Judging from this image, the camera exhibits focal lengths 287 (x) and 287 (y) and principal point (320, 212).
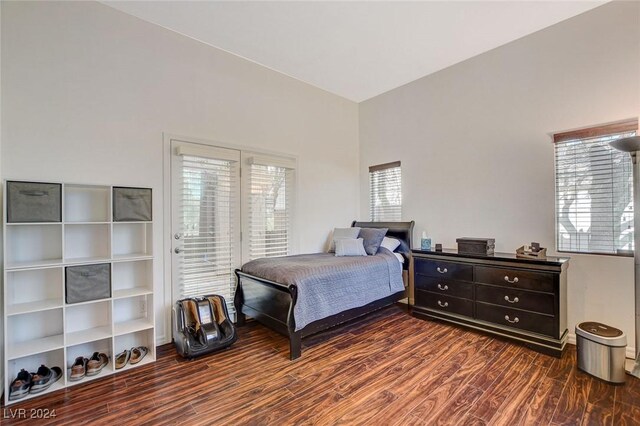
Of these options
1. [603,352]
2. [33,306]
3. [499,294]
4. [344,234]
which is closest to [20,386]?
[33,306]

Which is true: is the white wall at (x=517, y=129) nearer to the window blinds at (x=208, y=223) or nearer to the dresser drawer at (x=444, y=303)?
the dresser drawer at (x=444, y=303)

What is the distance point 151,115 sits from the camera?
9.52ft

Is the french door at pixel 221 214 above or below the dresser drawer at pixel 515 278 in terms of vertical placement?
above

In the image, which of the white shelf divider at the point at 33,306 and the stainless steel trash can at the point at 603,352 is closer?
the white shelf divider at the point at 33,306

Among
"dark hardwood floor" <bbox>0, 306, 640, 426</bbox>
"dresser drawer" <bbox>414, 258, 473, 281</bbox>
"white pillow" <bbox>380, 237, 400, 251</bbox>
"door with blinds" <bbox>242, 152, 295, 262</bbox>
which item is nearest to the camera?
"dark hardwood floor" <bbox>0, 306, 640, 426</bbox>

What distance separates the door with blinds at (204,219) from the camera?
303cm

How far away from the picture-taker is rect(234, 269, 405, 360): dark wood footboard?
2.60 meters

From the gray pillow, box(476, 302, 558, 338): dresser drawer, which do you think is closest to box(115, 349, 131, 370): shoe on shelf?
the gray pillow

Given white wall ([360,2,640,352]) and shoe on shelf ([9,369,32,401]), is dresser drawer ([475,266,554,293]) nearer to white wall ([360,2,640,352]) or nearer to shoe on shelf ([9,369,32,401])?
white wall ([360,2,640,352])

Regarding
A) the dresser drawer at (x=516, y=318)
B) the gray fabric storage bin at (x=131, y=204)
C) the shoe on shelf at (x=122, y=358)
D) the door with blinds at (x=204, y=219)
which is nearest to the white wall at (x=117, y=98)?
the door with blinds at (x=204, y=219)

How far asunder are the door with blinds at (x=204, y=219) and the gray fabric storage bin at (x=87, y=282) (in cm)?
66

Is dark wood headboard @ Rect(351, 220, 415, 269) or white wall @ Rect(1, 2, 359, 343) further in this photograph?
→ dark wood headboard @ Rect(351, 220, 415, 269)

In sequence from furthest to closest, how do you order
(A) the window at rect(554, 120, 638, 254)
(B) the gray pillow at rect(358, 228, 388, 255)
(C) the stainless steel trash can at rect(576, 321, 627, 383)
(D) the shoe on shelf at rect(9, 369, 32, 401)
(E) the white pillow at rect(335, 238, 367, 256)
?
(B) the gray pillow at rect(358, 228, 388, 255) < (E) the white pillow at rect(335, 238, 367, 256) < (A) the window at rect(554, 120, 638, 254) < (C) the stainless steel trash can at rect(576, 321, 627, 383) < (D) the shoe on shelf at rect(9, 369, 32, 401)

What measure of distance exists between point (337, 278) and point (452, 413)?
144cm
